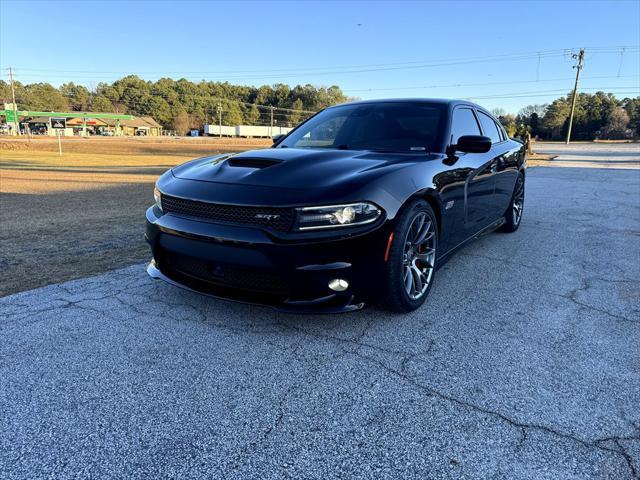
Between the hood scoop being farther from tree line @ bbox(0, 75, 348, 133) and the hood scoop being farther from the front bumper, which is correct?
tree line @ bbox(0, 75, 348, 133)

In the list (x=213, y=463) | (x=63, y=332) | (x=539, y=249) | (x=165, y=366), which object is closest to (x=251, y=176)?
(x=165, y=366)

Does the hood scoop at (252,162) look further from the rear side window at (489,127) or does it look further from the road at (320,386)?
the rear side window at (489,127)

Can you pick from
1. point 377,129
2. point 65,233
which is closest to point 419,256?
point 377,129

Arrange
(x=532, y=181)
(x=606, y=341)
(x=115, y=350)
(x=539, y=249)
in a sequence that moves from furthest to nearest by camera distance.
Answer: (x=532, y=181) → (x=539, y=249) → (x=606, y=341) → (x=115, y=350)

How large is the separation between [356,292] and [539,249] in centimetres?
327

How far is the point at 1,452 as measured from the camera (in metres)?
1.75

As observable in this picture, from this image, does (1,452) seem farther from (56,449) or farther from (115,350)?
(115,350)

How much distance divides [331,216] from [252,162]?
94 cm

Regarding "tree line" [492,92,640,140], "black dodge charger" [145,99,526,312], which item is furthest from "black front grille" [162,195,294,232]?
"tree line" [492,92,640,140]

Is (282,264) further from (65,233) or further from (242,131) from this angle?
A: (242,131)

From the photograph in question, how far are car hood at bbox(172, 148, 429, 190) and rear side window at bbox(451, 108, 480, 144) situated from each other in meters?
0.67

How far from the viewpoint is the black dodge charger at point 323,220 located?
101 inches

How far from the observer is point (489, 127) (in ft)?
16.4

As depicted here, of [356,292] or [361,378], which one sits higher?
[356,292]
